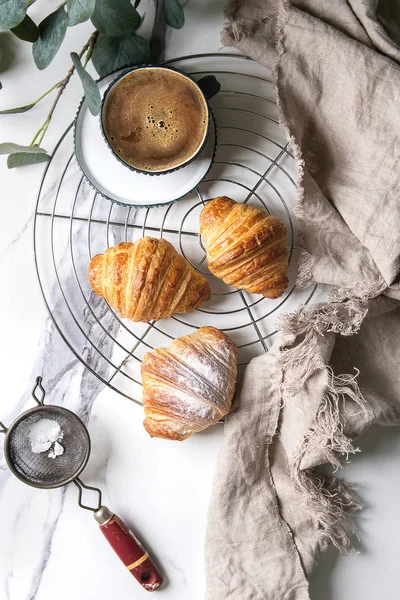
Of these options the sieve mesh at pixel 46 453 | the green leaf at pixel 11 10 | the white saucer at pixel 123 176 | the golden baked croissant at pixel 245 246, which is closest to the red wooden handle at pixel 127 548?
the sieve mesh at pixel 46 453

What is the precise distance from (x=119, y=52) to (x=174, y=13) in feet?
0.53

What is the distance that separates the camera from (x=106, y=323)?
5.35ft

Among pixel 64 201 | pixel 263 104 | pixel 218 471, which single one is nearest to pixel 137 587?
pixel 218 471

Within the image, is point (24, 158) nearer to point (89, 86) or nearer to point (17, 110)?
point (17, 110)

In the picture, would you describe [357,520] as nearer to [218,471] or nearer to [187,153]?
[218,471]

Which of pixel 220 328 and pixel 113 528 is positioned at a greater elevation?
pixel 220 328

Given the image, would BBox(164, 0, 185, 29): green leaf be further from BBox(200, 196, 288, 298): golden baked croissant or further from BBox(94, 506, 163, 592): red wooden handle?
BBox(94, 506, 163, 592): red wooden handle

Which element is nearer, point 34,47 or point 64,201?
point 34,47

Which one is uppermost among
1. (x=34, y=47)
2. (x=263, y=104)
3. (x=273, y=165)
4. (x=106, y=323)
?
(x=34, y=47)

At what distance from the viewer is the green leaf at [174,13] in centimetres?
145

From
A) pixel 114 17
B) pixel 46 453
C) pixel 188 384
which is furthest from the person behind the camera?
pixel 46 453

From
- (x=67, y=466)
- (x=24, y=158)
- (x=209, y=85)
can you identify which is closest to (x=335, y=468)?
(x=67, y=466)

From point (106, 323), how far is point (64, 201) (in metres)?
0.35

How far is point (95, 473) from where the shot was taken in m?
1.62
